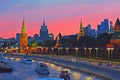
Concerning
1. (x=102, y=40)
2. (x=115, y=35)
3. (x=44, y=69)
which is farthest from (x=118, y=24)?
(x=44, y=69)

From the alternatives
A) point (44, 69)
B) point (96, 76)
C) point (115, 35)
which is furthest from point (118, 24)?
point (96, 76)

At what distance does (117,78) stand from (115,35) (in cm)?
7478

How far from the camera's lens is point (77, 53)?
143625 millimetres

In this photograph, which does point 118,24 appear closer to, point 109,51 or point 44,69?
point 109,51

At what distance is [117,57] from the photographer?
102750 mm

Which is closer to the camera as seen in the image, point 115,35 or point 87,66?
point 87,66

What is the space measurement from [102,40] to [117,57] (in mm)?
43654

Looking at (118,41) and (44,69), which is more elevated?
(118,41)

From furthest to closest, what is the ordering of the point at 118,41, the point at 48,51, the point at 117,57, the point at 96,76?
the point at 48,51 → the point at 118,41 → the point at 117,57 → the point at 96,76

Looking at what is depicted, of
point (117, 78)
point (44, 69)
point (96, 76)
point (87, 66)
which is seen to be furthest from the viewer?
point (44, 69)

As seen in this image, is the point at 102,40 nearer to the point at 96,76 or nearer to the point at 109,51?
the point at 109,51

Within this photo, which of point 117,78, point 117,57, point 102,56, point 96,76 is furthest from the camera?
point 102,56

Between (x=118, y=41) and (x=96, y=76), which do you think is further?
(x=118, y=41)

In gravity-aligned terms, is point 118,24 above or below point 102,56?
above
